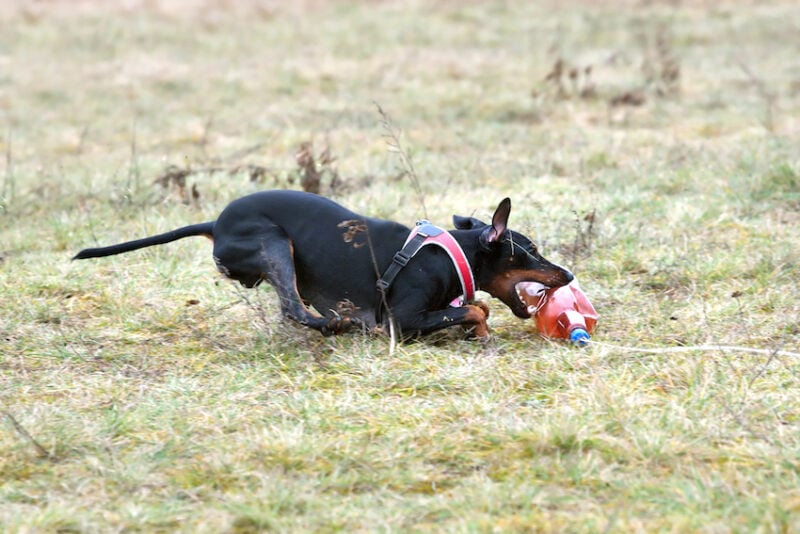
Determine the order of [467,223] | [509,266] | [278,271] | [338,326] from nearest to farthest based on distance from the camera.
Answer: [338,326] < [278,271] < [509,266] < [467,223]

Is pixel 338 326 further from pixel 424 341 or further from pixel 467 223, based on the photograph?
pixel 467 223

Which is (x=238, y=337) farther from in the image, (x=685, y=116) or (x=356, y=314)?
(x=685, y=116)

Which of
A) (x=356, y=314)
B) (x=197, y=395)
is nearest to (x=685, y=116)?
(x=356, y=314)

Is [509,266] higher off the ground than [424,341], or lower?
higher

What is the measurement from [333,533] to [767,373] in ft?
7.01

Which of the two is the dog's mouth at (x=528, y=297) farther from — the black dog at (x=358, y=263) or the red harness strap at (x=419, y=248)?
the red harness strap at (x=419, y=248)

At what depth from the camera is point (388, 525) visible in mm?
3191

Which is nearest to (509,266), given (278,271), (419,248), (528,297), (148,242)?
(528,297)

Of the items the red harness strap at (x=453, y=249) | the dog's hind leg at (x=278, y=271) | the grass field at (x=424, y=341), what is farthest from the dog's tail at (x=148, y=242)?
the red harness strap at (x=453, y=249)

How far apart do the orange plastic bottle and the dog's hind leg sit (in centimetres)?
94

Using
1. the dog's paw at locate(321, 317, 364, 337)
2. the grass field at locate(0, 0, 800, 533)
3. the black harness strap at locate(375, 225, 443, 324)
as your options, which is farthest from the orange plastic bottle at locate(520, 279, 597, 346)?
the dog's paw at locate(321, 317, 364, 337)

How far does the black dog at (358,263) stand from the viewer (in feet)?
15.8

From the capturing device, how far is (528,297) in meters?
5.07

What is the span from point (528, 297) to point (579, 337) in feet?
1.22
